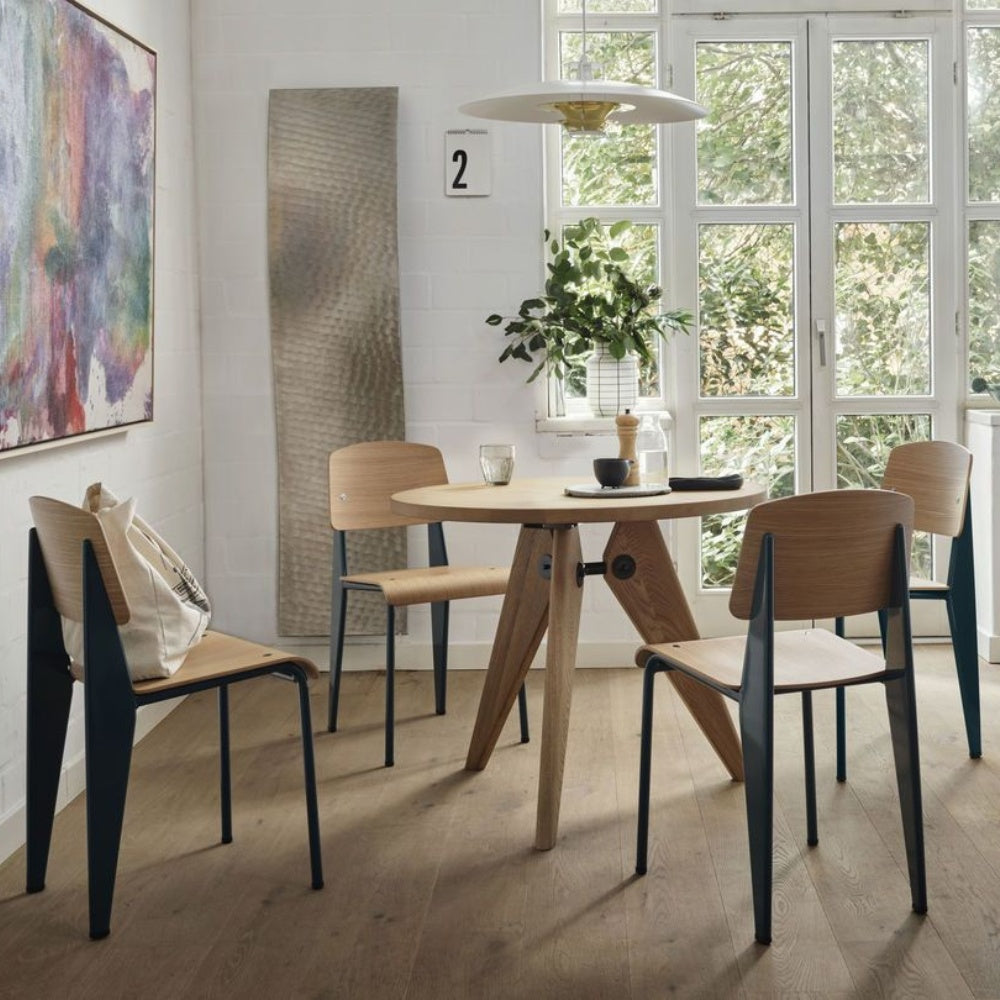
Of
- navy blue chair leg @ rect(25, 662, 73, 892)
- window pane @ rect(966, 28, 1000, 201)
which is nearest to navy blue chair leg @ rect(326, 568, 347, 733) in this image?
navy blue chair leg @ rect(25, 662, 73, 892)

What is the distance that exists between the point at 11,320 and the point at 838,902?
2.09 metres

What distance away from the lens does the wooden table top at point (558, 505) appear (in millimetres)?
3100

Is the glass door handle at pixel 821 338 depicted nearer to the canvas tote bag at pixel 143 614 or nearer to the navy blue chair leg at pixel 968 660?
the navy blue chair leg at pixel 968 660

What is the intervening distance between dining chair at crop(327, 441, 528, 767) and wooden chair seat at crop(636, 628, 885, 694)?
99 cm

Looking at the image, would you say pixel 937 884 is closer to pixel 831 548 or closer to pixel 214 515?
pixel 831 548

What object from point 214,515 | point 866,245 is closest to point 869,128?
point 866,245

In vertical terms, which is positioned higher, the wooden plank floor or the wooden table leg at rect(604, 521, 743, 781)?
the wooden table leg at rect(604, 521, 743, 781)

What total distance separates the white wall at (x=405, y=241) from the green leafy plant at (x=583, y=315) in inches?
4.2

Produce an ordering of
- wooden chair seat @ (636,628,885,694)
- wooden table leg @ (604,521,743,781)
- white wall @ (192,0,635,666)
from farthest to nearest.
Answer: white wall @ (192,0,635,666) < wooden table leg @ (604,521,743,781) < wooden chair seat @ (636,628,885,694)

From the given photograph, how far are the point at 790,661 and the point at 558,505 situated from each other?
25.9 inches

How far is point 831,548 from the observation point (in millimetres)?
2527

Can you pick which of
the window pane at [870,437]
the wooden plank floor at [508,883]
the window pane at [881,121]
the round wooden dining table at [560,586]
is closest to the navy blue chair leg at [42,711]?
the wooden plank floor at [508,883]

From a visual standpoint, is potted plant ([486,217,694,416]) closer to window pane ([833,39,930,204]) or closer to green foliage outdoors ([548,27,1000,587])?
green foliage outdoors ([548,27,1000,587])

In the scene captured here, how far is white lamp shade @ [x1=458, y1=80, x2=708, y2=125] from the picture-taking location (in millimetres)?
2979
